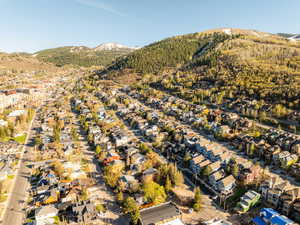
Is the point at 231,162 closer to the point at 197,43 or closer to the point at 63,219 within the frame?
the point at 63,219

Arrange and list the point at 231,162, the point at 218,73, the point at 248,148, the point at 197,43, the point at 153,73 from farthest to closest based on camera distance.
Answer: the point at 197,43
the point at 153,73
the point at 218,73
the point at 248,148
the point at 231,162

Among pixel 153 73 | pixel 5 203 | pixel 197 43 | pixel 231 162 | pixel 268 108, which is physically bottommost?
pixel 5 203

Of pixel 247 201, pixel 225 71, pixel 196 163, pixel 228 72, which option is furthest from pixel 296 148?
pixel 225 71

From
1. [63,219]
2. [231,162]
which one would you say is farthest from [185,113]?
[63,219]

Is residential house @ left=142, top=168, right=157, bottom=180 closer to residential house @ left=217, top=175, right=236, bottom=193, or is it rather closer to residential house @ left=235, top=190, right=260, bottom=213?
→ residential house @ left=217, top=175, right=236, bottom=193

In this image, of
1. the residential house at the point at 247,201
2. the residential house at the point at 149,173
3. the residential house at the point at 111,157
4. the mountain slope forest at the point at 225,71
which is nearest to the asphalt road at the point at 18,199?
the residential house at the point at 111,157

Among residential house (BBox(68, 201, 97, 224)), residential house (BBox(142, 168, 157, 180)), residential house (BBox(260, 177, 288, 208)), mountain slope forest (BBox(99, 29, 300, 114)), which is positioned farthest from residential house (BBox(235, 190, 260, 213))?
mountain slope forest (BBox(99, 29, 300, 114))
